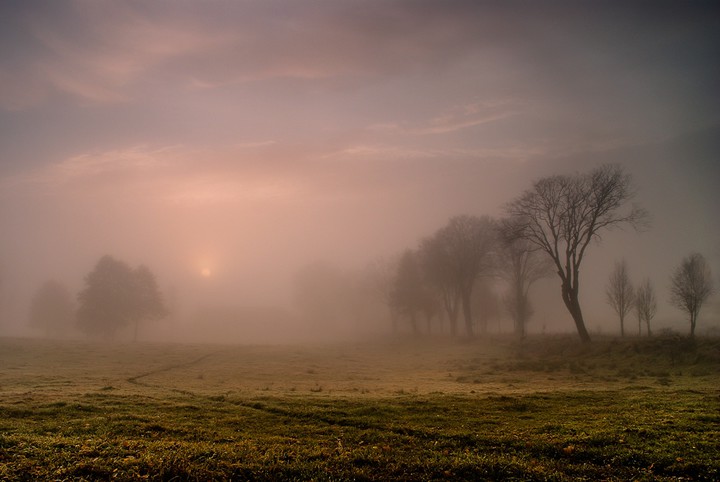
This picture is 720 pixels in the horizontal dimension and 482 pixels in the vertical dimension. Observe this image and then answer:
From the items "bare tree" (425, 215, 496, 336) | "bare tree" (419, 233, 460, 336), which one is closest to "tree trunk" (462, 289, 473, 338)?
"bare tree" (425, 215, 496, 336)

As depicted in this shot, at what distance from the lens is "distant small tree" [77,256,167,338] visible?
77.1m

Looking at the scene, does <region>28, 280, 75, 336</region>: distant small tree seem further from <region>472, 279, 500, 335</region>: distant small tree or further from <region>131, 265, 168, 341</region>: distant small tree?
<region>472, 279, 500, 335</region>: distant small tree

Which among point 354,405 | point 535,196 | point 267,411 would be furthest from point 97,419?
point 535,196

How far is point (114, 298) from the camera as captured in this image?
78.4 m

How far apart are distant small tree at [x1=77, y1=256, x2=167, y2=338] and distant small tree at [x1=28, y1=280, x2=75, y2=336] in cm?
2093

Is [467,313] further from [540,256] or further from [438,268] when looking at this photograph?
[540,256]

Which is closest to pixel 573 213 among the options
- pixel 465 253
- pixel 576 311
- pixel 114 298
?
pixel 576 311

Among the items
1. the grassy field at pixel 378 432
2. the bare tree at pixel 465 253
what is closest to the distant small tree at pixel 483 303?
the bare tree at pixel 465 253

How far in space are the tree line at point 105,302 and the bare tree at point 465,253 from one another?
212ft

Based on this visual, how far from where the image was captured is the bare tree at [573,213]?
3891 cm

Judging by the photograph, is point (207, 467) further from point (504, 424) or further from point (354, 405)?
point (504, 424)

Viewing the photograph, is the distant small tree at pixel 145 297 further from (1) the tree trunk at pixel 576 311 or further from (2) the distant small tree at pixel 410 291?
(1) the tree trunk at pixel 576 311

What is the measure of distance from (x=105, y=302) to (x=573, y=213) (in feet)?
278

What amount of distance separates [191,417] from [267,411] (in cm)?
303
